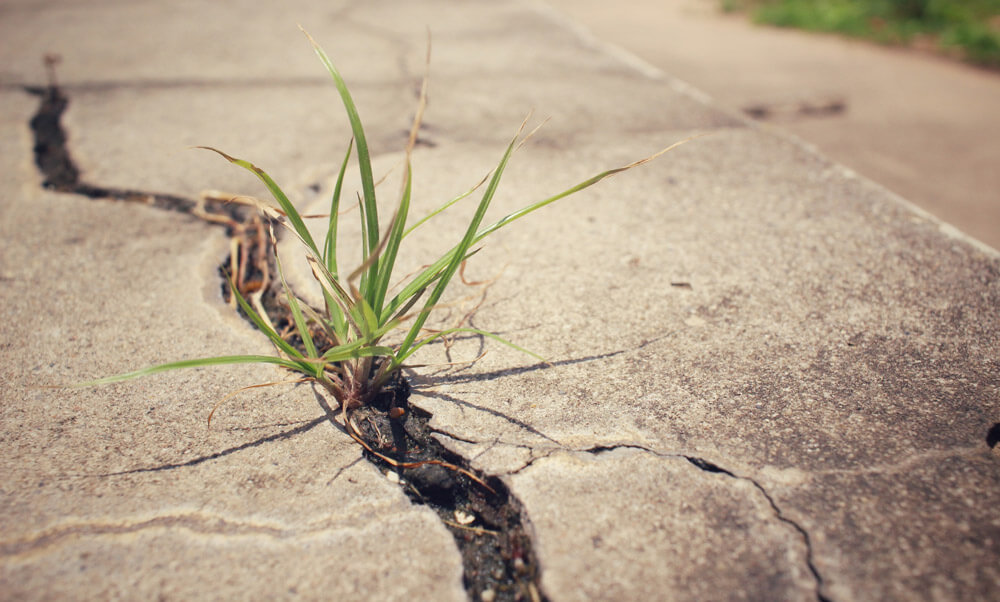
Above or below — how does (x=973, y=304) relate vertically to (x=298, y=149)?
below

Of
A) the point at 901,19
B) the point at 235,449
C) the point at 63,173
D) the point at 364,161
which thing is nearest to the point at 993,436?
the point at 364,161

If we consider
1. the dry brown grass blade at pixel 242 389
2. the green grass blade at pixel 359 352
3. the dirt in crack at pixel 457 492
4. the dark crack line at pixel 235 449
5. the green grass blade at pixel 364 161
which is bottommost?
the dirt in crack at pixel 457 492

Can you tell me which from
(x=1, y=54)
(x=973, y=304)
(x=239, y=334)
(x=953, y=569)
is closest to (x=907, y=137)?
(x=973, y=304)

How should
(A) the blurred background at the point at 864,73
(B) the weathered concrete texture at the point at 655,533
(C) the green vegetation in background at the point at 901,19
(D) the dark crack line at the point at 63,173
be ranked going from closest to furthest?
1. (B) the weathered concrete texture at the point at 655,533
2. (D) the dark crack line at the point at 63,173
3. (A) the blurred background at the point at 864,73
4. (C) the green vegetation in background at the point at 901,19

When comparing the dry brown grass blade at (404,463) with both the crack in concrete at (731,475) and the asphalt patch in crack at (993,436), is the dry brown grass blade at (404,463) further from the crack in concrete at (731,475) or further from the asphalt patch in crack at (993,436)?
the asphalt patch in crack at (993,436)

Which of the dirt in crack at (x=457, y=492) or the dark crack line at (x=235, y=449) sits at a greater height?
the dark crack line at (x=235, y=449)

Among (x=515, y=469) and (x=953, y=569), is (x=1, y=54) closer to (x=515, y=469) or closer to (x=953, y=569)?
(x=515, y=469)

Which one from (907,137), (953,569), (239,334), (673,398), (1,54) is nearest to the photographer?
(953,569)

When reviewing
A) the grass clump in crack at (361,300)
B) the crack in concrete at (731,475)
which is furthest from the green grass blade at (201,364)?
the crack in concrete at (731,475)

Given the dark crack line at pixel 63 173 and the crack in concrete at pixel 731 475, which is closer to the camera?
the crack in concrete at pixel 731 475
